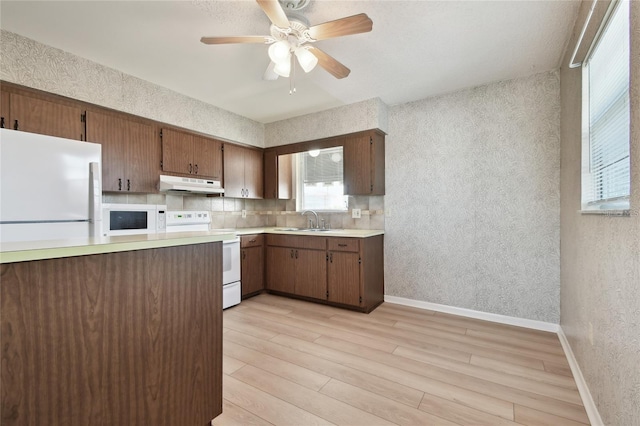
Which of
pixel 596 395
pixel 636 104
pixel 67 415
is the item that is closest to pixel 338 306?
pixel 596 395

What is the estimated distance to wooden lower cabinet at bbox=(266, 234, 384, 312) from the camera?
124 inches

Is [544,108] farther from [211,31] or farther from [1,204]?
[1,204]

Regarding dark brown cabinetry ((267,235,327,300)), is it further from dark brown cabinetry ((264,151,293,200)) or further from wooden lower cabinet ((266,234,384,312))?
dark brown cabinetry ((264,151,293,200))

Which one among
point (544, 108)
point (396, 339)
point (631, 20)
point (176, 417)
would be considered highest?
point (544, 108)

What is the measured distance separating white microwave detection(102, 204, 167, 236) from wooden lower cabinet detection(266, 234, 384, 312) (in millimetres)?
1381

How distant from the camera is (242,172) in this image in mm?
4043

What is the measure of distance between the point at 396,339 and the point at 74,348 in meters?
2.24

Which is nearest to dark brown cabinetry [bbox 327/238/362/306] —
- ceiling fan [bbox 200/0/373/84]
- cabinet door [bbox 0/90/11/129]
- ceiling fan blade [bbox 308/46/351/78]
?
ceiling fan blade [bbox 308/46/351/78]

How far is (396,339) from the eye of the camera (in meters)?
2.48

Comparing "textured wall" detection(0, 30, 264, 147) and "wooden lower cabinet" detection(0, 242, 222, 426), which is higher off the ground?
"textured wall" detection(0, 30, 264, 147)

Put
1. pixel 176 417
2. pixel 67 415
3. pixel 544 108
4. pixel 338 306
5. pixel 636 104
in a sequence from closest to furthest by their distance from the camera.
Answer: pixel 67 415, pixel 636 104, pixel 176 417, pixel 544 108, pixel 338 306

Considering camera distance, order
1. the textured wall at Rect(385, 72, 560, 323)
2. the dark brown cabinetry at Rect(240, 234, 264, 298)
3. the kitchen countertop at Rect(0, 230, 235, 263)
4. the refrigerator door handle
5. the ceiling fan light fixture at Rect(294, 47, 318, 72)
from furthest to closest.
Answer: the dark brown cabinetry at Rect(240, 234, 264, 298), the textured wall at Rect(385, 72, 560, 323), the refrigerator door handle, the ceiling fan light fixture at Rect(294, 47, 318, 72), the kitchen countertop at Rect(0, 230, 235, 263)

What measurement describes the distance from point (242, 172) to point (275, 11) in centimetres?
266

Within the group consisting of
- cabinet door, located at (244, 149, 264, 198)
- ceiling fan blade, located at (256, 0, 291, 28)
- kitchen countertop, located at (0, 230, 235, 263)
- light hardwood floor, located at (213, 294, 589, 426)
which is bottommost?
light hardwood floor, located at (213, 294, 589, 426)
